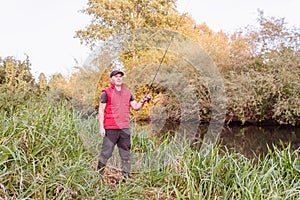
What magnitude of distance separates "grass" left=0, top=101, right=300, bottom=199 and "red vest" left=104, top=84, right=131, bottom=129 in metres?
0.46

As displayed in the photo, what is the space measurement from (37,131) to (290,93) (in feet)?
35.6

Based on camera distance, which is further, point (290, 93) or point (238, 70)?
point (238, 70)

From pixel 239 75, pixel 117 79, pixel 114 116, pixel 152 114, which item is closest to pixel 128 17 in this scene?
pixel 152 114

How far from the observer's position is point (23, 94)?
5613 mm

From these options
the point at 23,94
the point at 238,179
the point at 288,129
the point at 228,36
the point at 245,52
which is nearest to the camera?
the point at 238,179

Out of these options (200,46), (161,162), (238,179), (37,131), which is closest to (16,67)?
(37,131)

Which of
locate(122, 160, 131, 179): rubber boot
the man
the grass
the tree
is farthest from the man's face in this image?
the tree

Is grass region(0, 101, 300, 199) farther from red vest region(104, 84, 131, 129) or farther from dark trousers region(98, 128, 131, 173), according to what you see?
red vest region(104, 84, 131, 129)

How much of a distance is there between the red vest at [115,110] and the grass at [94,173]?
1.51 feet

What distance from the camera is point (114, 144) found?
332 cm

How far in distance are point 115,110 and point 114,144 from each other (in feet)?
1.24

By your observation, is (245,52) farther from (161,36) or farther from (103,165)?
(103,165)

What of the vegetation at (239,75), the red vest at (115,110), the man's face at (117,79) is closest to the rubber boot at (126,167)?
the red vest at (115,110)

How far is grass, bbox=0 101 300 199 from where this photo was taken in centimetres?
246
